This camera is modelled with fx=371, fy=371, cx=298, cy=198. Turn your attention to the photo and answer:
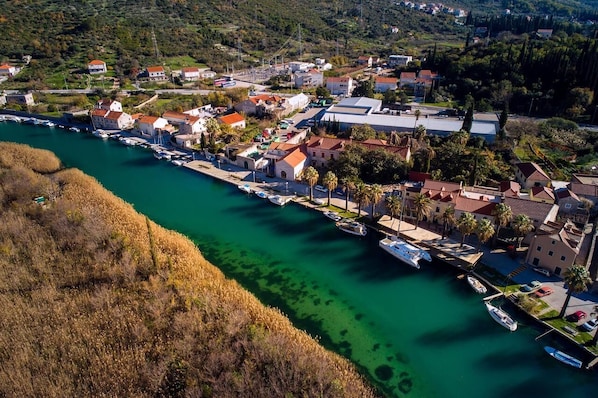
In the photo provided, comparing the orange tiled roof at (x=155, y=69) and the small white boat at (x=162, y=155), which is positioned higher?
the orange tiled roof at (x=155, y=69)

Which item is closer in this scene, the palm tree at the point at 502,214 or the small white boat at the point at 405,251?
the palm tree at the point at 502,214

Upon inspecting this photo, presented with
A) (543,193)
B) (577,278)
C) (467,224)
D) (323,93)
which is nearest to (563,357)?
(577,278)

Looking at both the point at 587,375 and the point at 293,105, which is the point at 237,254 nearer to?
the point at 587,375

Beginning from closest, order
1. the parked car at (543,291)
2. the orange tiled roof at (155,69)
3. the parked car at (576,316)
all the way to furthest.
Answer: the parked car at (576,316)
the parked car at (543,291)
the orange tiled roof at (155,69)

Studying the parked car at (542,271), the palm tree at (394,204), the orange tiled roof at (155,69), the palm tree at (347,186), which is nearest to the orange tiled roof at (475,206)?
the palm tree at (394,204)

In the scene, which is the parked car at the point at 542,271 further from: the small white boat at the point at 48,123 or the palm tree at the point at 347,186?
the small white boat at the point at 48,123

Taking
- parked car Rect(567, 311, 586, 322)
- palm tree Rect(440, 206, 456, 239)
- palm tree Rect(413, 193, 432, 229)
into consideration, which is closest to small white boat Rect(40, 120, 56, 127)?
palm tree Rect(413, 193, 432, 229)

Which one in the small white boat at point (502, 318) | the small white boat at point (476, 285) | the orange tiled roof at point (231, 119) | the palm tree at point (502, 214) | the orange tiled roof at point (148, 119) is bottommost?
the small white boat at point (502, 318)

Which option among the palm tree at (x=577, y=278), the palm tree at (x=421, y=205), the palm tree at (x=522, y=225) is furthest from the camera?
the palm tree at (x=421, y=205)
